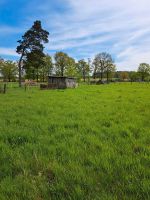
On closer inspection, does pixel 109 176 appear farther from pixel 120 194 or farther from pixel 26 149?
pixel 26 149

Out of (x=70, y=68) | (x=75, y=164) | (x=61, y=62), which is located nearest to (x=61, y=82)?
(x=75, y=164)

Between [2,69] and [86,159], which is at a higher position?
[2,69]

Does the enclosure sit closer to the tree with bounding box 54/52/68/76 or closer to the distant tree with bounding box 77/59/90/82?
the tree with bounding box 54/52/68/76

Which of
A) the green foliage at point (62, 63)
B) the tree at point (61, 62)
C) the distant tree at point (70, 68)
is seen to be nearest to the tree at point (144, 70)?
the distant tree at point (70, 68)

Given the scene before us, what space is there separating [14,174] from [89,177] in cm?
139

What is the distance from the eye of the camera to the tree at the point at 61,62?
91188 mm

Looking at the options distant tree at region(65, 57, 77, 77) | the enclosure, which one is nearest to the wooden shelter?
the enclosure

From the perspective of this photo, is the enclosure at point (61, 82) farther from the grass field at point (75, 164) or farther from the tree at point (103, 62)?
the tree at point (103, 62)

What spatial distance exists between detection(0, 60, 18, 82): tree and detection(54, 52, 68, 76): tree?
716 inches

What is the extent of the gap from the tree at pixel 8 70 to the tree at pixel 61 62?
1817 centimetres

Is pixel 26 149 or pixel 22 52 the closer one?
pixel 26 149

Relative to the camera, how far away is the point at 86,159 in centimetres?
456

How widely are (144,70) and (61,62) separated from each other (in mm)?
57895

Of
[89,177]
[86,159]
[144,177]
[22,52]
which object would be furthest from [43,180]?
[22,52]
